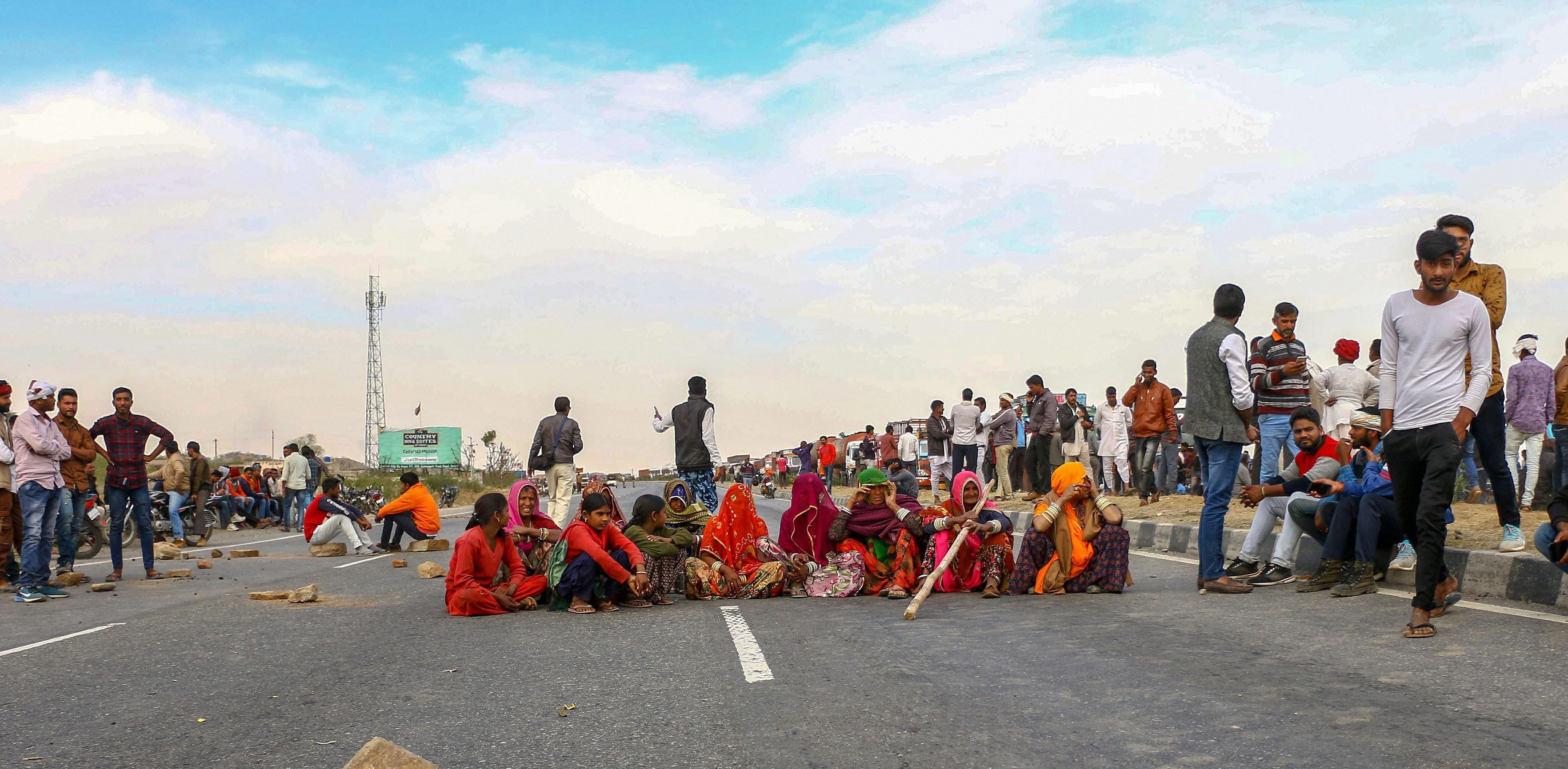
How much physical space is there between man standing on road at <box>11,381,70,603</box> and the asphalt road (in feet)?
7.03

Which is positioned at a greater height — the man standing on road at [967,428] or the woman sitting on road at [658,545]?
the man standing on road at [967,428]

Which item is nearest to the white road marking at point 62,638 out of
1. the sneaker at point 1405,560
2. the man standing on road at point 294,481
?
the sneaker at point 1405,560

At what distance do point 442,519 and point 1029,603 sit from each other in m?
22.6

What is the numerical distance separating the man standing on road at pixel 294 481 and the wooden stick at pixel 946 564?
16706mm

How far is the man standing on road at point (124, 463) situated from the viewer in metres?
11.5

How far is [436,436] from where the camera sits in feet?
318

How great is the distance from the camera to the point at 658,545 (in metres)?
9.16

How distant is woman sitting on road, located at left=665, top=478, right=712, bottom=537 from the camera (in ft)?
31.9

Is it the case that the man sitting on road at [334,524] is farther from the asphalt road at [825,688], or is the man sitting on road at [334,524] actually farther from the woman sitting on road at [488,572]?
the woman sitting on road at [488,572]

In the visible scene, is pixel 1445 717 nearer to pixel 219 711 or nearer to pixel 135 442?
pixel 219 711

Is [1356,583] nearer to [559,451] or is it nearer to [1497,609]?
[1497,609]

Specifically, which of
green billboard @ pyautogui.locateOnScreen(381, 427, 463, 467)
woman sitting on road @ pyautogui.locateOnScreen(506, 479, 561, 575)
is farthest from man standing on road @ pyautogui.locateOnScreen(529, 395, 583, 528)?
green billboard @ pyautogui.locateOnScreen(381, 427, 463, 467)

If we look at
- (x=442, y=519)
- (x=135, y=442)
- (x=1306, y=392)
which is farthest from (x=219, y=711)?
(x=442, y=519)

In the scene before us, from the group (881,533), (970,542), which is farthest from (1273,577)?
(881,533)
